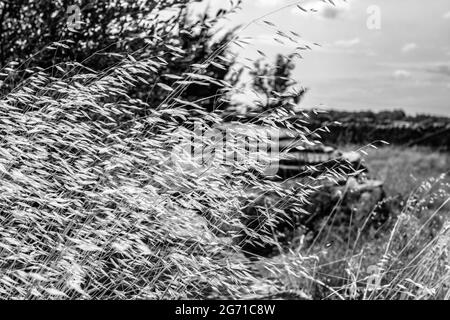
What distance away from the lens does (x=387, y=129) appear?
62.2ft

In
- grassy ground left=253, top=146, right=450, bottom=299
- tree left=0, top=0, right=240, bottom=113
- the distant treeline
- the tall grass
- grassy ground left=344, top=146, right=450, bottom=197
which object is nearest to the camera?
the tall grass

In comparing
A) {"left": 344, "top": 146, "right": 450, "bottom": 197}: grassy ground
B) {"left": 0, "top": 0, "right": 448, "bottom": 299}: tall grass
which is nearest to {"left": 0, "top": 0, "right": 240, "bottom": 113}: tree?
{"left": 0, "top": 0, "right": 448, "bottom": 299}: tall grass

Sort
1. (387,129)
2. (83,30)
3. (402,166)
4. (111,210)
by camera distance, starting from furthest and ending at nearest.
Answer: (387,129), (402,166), (83,30), (111,210)

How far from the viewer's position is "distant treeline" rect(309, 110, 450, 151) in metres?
17.0

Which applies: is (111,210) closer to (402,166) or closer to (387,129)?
(402,166)

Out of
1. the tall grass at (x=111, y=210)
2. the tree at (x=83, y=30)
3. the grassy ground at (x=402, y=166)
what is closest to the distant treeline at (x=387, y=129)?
the grassy ground at (x=402, y=166)

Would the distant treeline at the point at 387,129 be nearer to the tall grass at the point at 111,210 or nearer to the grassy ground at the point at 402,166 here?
the grassy ground at the point at 402,166

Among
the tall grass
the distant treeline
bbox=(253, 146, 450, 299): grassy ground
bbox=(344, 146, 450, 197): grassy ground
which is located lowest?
the distant treeline

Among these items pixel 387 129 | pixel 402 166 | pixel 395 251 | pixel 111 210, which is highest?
pixel 111 210

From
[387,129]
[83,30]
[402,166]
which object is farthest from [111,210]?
[387,129]

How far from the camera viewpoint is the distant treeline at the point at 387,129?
17.0 meters

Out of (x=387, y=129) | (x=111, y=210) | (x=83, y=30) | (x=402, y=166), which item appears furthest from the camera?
(x=387, y=129)

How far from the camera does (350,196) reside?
6.33 metres

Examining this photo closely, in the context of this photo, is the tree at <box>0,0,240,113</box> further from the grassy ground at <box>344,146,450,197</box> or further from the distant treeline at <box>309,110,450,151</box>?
the distant treeline at <box>309,110,450,151</box>
